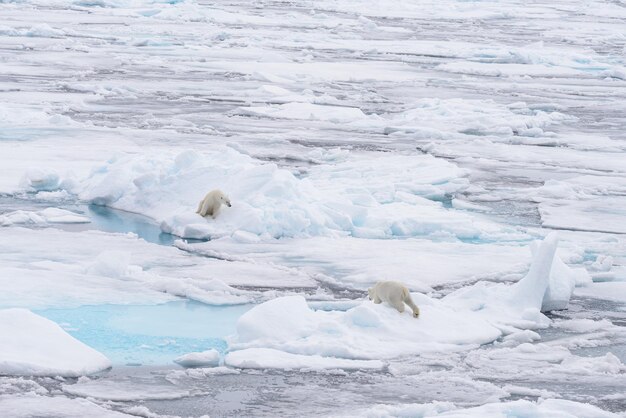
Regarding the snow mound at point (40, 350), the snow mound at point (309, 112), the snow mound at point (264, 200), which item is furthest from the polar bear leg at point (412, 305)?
the snow mound at point (309, 112)

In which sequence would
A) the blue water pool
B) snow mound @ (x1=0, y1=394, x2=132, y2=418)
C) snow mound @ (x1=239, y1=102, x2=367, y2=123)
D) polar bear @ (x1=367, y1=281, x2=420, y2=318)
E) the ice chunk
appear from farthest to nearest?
snow mound @ (x1=239, y1=102, x2=367, y2=123), the ice chunk, polar bear @ (x1=367, y1=281, x2=420, y2=318), the blue water pool, snow mound @ (x1=0, y1=394, x2=132, y2=418)

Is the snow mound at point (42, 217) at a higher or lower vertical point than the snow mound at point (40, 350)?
lower

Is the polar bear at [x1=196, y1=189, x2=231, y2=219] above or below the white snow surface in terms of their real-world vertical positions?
above

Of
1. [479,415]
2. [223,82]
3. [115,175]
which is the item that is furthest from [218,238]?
[223,82]

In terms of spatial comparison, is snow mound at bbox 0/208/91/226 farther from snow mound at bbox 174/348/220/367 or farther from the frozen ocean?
snow mound at bbox 174/348/220/367

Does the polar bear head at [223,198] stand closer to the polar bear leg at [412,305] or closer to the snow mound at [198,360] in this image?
the polar bear leg at [412,305]

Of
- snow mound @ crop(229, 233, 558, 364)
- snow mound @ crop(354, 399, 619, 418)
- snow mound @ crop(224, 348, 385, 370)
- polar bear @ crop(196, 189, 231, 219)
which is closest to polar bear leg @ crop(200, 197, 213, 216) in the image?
polar bear @ crop(196, 189, 231, 219)

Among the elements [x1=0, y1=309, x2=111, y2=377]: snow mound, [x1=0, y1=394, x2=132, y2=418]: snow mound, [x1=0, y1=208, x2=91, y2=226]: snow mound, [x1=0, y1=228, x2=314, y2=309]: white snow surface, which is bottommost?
[x1=0, y1=208, x2=91, y2=226]: snow mound

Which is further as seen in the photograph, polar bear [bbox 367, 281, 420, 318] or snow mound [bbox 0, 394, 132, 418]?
polar bear [bbox 367, 281, 420, 318]

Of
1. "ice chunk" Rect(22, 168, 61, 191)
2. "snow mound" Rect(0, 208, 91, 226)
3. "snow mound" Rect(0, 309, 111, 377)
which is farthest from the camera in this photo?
"ice chunk" Rect(22, 168, 61, 191)
